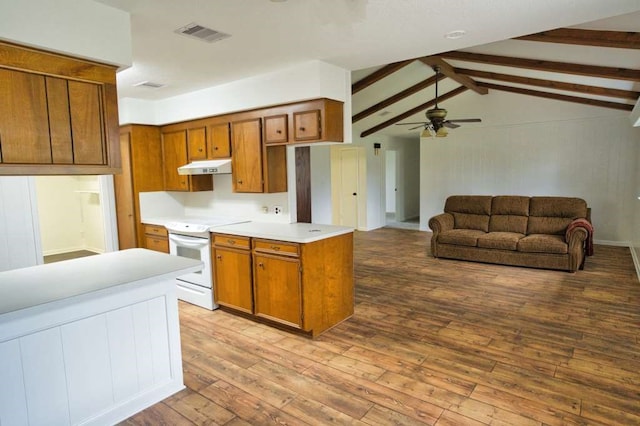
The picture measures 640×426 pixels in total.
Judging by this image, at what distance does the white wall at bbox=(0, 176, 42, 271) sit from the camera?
3.14m

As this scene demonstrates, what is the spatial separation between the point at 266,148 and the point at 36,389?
8.76 ft

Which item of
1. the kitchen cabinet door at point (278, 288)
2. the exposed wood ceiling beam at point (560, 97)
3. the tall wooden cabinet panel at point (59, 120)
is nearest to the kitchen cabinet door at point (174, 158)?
the kitchen cabinet door at point (278, 288)

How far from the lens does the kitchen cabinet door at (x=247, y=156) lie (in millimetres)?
3857

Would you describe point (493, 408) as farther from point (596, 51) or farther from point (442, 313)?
point (596, 51)

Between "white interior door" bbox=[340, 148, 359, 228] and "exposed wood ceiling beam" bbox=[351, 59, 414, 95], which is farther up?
"exposed wood ceiling beam" bbox=[351, 59, 414, 95]

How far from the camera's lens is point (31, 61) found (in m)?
1.93

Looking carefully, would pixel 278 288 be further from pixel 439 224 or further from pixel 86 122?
pixel 439 224

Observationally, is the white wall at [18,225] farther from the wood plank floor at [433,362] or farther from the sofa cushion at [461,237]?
the sofa cushion at [461,237]

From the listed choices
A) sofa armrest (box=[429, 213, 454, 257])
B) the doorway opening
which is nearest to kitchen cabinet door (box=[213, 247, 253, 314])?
sofa armrest (box=[429, 213, 454, 257])

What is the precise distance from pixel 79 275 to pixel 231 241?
5.17ft

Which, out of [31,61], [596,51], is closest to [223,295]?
[31,61]

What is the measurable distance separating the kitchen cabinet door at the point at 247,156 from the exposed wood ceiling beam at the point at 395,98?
428 centimetres

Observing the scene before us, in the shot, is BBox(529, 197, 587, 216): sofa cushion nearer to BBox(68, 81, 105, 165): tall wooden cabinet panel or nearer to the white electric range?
the white electric range

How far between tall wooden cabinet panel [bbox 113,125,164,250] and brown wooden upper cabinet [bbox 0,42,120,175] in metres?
2.67
